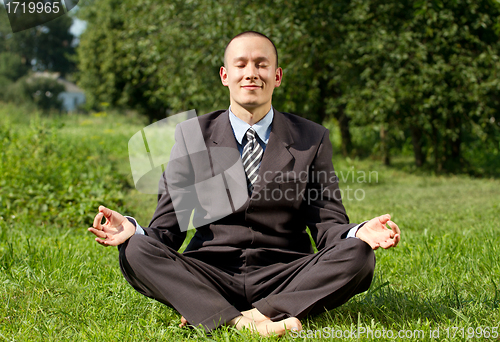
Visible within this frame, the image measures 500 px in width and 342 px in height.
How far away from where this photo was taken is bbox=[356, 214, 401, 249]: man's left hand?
205 centimetres

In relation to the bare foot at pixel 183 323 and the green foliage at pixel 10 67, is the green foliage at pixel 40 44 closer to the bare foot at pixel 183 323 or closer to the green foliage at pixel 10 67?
the green foliage at pixel 10 67

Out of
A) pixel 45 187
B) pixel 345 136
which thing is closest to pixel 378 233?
pixel 45 187

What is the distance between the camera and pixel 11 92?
3531cm

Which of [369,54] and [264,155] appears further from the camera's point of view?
[369,54]

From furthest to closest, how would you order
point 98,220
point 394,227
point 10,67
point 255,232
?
1. point 10,67
2. point 255,232
3. point 98,220
4. point 394,227

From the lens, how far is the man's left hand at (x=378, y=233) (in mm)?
2053

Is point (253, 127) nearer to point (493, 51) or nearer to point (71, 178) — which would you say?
point (71, 178)

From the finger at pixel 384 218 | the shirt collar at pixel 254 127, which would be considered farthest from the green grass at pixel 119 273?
the shirt collar at pixel 254 127

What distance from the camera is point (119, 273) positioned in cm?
328

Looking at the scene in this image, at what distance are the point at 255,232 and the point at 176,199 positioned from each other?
49 centimetres

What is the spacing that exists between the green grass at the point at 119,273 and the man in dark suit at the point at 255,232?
0.17 m

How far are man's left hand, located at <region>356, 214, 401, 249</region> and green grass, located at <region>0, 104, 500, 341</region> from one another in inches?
16.4

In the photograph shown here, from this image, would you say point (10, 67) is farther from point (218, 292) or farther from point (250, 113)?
point (218, 292)

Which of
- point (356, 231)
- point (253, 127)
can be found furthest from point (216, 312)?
point (253, 127)
